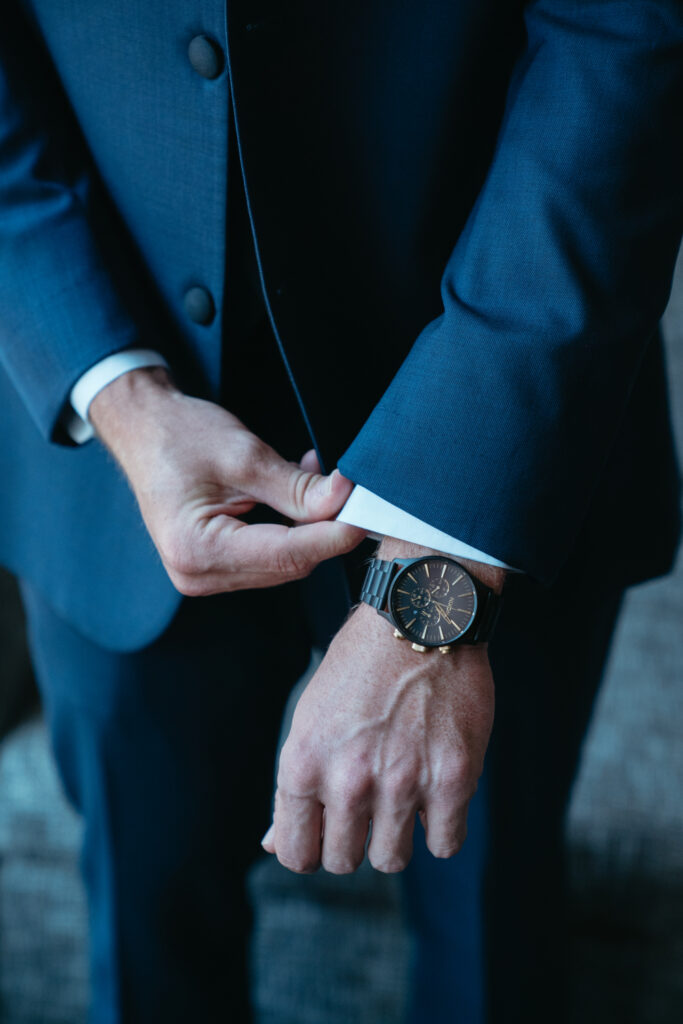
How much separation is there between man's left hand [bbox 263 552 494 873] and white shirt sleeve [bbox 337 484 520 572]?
7cm

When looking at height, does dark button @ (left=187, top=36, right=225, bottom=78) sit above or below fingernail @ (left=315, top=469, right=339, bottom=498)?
above

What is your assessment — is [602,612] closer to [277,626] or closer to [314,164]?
[277,626]

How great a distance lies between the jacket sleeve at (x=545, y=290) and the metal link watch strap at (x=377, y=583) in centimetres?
6

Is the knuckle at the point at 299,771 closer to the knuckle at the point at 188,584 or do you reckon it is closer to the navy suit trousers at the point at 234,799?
the knuckle at the point at 188,584

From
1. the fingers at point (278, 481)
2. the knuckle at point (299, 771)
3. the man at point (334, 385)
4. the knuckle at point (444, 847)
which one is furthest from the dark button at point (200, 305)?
the knuckle at point (444, 847)

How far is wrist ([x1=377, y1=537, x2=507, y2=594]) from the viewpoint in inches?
25.2

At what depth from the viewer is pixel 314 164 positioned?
0.67 metres

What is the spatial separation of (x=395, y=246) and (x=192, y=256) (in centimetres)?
18

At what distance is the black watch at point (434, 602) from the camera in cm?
62

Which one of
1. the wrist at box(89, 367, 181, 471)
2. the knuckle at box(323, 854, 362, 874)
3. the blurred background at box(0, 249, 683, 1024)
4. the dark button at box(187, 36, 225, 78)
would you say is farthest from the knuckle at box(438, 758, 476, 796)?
the blurred background at box(0, 249, 683, 1024)

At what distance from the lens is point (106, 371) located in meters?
0.74

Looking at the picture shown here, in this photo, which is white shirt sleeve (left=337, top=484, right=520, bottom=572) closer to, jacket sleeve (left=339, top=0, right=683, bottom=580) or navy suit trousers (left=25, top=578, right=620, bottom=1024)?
jacket sleeve (left=339, top=0, right=683, bottom=580)

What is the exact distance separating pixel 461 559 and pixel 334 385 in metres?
0.20

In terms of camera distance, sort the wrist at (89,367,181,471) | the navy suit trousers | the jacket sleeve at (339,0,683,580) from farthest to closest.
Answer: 1. the navy suit trousers
2. the wrist at (89,367,181,471)
3. the jacket sleeve at (339,0,683,580)
